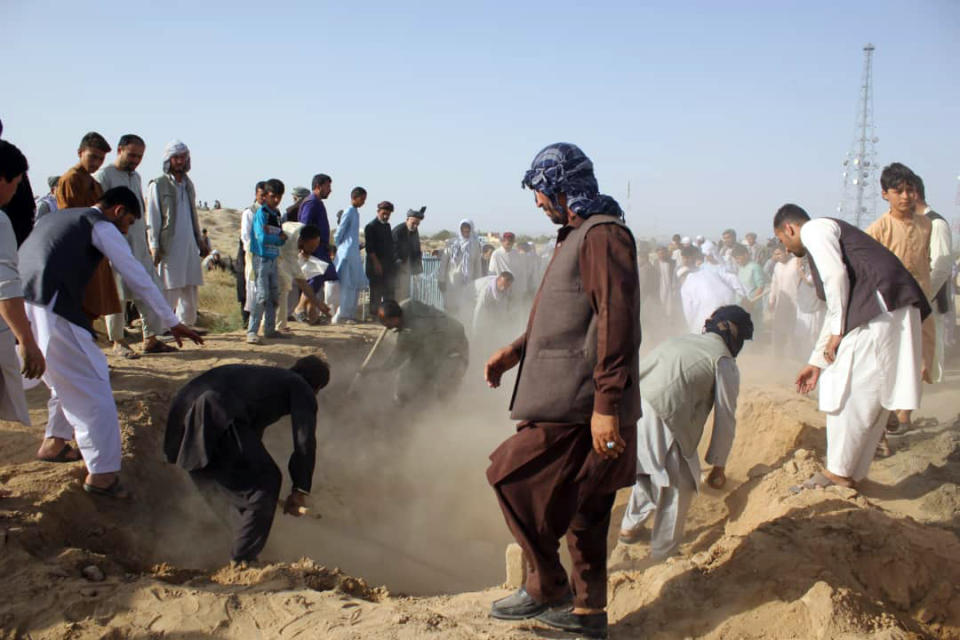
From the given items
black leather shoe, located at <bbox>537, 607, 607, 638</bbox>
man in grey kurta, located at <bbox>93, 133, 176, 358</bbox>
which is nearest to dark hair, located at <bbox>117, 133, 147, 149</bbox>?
man in grey kurta, located at <bbox>93, 133, 176, 358</bbox>

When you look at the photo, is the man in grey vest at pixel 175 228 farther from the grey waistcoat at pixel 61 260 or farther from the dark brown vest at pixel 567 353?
the dark brown vest at pixel 567 353

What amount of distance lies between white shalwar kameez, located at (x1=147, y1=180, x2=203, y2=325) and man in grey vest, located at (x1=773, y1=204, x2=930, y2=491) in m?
5.31

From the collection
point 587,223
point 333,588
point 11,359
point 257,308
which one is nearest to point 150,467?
point 11,359

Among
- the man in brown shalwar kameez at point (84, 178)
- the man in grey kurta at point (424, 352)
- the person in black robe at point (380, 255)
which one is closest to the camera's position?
the man in brown shalwar kameez at point (84, 178)

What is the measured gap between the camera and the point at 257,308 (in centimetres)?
740

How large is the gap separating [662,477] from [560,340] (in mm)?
1743

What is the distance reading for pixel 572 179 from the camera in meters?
2.91

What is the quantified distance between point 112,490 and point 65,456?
452mm

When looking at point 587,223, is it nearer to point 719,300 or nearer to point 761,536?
point 761,536

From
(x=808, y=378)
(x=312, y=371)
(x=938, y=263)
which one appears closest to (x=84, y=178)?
(x=312, y=371)

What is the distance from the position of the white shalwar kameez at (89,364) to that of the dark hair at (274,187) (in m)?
3.24

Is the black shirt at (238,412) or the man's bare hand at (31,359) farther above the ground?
the man's bare hand at (31,359)

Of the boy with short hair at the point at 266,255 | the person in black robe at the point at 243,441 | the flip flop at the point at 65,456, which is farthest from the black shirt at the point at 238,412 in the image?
the boy with short hair at the point at 266,255

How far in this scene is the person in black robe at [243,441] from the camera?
3.96 metres
